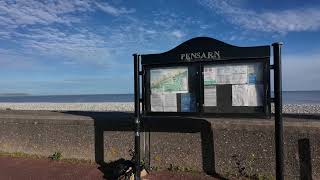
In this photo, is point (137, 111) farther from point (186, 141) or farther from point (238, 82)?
point (238, 82)

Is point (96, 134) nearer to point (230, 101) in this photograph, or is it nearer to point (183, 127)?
point (183, 127)

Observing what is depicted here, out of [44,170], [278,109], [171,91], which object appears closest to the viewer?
[278,109]

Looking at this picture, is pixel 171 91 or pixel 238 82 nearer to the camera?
pixel 238 82

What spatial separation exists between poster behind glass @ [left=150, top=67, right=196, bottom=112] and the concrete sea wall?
→ 1.91ft

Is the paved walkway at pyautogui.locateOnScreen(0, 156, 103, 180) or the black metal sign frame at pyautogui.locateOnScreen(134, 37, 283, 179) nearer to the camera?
the black metal sign frame at pyautogui.locateOnScreen(134, 37, 283, 179)

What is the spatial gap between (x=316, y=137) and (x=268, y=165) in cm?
86

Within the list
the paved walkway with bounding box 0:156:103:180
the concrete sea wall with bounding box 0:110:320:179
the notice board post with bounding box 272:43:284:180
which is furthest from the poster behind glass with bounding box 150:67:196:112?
the paved walkway with bounding box 0:156:103:180

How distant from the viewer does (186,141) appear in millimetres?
7145

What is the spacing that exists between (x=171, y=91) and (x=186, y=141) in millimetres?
975

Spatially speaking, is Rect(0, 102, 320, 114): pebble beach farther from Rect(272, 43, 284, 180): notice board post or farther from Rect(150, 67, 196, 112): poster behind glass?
Rect(272, 43, 284, 180): notice board post

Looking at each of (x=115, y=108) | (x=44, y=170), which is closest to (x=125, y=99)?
(x=115, y=108)

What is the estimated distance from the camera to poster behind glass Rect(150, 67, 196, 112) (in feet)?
21.8

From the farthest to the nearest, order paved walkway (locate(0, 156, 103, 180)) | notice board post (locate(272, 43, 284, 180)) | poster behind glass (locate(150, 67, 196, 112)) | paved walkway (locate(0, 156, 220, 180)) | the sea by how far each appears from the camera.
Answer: the sea < paved walkway (locate(0, 156, 103, 180)) < paved walkway (locate(0, 156, 220, 180)) < poster behind glass (locate(150, 67, 196, 112)) < notice board post (locate(272, 43, 284, 180))

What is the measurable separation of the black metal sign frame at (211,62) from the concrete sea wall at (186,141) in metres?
0.57
